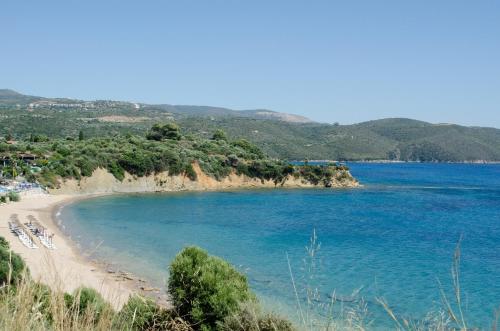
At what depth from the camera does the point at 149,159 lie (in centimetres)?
6169

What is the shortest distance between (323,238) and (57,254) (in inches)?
698

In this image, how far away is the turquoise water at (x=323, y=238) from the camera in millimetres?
20094

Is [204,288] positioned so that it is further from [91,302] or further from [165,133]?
[165,133]

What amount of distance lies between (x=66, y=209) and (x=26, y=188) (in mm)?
7579

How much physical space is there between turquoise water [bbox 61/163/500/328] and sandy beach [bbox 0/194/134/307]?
1359 millimetres

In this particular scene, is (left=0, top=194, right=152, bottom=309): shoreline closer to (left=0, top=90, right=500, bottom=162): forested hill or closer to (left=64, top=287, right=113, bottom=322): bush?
(left=64, top=287, right=113, bottom=322): bush

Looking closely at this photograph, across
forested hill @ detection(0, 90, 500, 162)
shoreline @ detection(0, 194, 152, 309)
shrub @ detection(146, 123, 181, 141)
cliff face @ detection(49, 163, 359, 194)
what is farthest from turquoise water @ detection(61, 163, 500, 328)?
forested hill @ detection(0, 90, 500, 162)

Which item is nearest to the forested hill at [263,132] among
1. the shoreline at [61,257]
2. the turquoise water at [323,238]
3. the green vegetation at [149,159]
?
the green vegetation at [149,159]

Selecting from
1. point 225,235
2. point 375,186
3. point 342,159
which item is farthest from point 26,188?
point 342,159

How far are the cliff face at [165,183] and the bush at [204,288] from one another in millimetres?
43265

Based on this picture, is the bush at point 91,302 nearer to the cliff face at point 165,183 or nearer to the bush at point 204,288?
the bush at point 204,288

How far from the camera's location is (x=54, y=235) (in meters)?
30.5

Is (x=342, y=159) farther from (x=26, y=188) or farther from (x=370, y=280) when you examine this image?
(x=370, y=280)

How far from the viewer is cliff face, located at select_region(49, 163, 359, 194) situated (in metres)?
56.0
